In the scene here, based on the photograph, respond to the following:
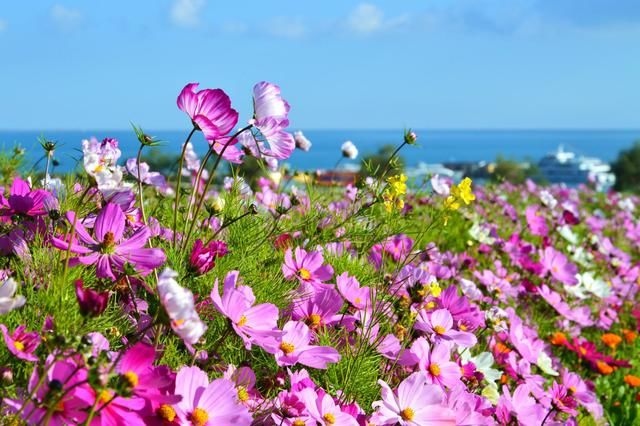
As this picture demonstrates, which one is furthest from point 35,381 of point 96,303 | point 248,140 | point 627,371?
point 627,371

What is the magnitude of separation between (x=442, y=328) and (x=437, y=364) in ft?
0.32

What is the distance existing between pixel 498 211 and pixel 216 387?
420 centimetres

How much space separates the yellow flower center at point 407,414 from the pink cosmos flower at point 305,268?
341 millimetres

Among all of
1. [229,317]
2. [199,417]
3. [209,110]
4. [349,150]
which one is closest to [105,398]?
[199,417]

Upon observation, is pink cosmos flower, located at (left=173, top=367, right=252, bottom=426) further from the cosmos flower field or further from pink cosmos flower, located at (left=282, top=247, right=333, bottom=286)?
pink cosmos flower, located at (left=282, top=247, right=333, bottom=286)

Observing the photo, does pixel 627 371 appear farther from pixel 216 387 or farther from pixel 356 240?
pixel 216 387

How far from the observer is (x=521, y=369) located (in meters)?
1.90

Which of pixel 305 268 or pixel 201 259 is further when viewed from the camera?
pixel 305 268

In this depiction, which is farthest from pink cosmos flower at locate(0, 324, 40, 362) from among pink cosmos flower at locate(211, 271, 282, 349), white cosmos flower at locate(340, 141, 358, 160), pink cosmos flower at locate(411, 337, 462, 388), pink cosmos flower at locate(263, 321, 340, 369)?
white cosmos flower at locate(340, 141, 358, 160)

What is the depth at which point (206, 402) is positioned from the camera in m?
1.02

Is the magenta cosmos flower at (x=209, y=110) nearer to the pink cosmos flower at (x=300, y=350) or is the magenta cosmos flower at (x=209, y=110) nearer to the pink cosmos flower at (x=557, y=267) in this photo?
the pink cosmos flower at (x=300, y=350)

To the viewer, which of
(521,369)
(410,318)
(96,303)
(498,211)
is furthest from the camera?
(498,211)

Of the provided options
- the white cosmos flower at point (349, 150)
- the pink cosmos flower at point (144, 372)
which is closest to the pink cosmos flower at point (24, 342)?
the pink cosmos flower at point (144, 372)

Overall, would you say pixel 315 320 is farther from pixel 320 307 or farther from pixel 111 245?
pixel 111 245
